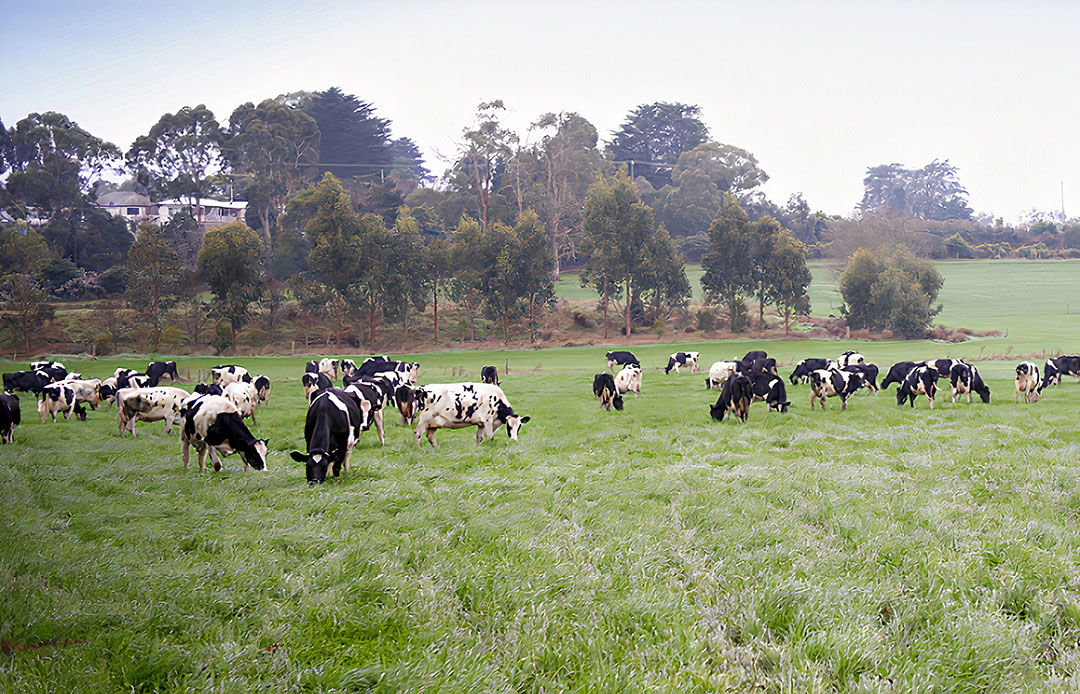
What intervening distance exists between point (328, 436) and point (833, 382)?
40.2 ft

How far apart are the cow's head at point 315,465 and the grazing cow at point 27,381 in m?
13.1

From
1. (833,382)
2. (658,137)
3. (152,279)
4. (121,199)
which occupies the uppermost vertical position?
(658,137)

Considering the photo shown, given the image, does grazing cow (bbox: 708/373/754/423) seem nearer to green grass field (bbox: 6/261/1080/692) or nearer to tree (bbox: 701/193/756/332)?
green grass field (bbox: 6/261/1080/692)

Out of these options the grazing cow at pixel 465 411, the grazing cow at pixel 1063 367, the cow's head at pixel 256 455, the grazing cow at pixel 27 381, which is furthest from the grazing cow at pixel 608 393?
the grazing cow at pixel 1063 367

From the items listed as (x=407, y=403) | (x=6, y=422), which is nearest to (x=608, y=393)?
(x=407, y=403)

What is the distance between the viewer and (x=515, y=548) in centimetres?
505

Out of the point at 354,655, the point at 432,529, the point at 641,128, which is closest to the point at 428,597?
the point at 354,655

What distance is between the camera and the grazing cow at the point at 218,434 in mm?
8477

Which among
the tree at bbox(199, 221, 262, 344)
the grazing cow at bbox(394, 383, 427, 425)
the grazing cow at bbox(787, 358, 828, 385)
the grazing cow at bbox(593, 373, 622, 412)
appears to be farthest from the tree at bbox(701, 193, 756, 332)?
the grazing cow at bbox(394, 383, 427, 425)

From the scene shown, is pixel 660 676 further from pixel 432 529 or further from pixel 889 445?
pixel 889 445

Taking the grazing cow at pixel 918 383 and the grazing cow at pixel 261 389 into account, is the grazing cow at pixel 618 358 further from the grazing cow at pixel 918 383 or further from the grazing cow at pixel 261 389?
the grazing cow at pixel 261 389

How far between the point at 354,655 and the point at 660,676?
1.48m

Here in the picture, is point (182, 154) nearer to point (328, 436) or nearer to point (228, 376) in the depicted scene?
point (228, 376)

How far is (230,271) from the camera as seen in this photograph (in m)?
39.5
